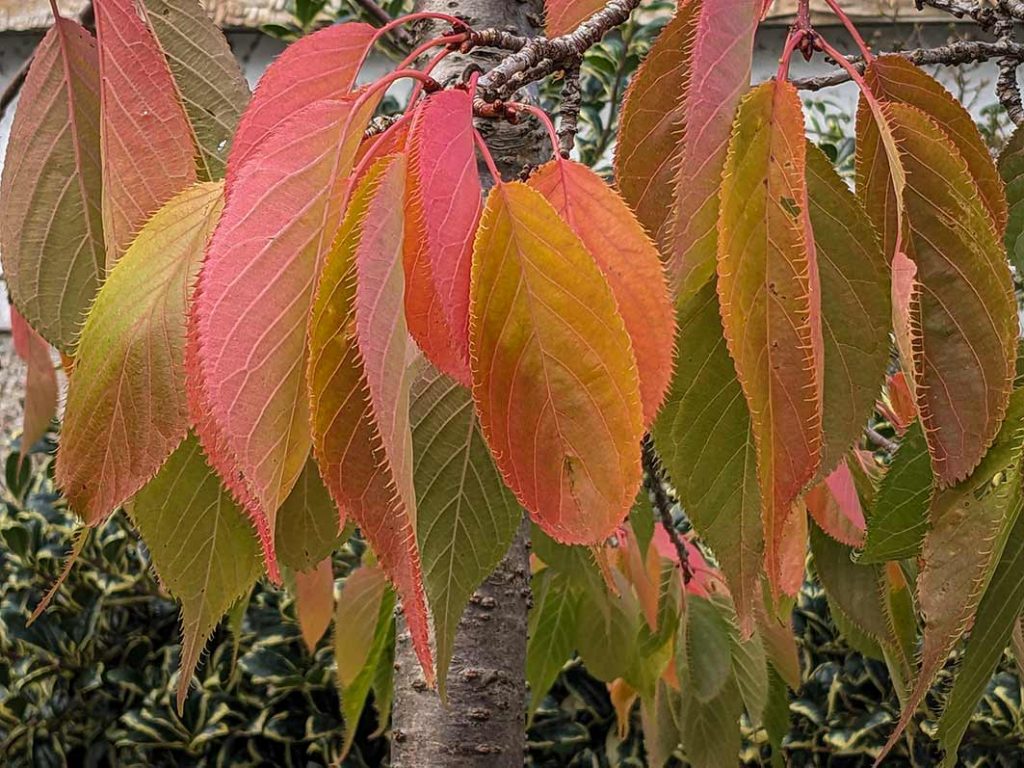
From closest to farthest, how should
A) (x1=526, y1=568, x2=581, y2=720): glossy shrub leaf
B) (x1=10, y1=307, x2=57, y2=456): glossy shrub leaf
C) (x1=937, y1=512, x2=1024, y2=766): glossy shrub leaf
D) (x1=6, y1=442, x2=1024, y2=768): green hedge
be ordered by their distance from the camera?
(x1=937, y1=512, x2=1024, y2=766): glossy shrub leaf
(x1=10, y1=307, x2=57, y2=456): glossy shrub leaf
(x1=526, y1=568, x2=581, y2=720): glossy shrub leaf
(x1=6, y1=442, x2=1024, y2=768): green hedge

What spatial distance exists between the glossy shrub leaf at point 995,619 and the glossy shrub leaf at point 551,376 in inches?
5.7

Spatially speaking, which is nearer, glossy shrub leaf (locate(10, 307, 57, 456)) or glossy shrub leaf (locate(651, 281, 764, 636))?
glossy shrub leaf (locate(651, 281, 764, 636))

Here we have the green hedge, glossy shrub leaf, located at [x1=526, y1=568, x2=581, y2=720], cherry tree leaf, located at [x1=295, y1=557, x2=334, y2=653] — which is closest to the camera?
cherry tree leaf, located at [x1=295, y1=557, x2=334, y2=653]

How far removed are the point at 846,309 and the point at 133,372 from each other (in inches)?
8.6

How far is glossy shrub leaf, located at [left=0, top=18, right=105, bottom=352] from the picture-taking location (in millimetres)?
437

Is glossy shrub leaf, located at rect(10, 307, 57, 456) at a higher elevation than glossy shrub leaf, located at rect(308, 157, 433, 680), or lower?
lower

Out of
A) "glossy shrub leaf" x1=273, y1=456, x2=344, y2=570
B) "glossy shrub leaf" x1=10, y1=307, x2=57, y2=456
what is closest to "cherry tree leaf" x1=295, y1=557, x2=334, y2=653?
"glossy shrub leaf" x1=10, y1=307, x2=57, y2=456

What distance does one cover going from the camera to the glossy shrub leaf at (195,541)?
0.41 meters

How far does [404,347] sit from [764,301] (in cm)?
10

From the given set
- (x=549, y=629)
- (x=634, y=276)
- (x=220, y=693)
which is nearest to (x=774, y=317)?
(x=634, y=276)

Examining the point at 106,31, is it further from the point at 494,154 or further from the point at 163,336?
the point at 494,154

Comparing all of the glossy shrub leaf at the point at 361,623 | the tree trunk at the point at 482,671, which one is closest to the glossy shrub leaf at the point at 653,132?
the tree trunk at the point at 482,671

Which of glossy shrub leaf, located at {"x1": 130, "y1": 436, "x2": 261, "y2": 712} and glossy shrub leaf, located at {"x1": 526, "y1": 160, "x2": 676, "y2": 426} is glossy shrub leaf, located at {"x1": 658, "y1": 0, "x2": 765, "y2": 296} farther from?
glossy shrub leaf, located at {"x1": 130, "y1": 436, "x2": 261, "y2": 712}

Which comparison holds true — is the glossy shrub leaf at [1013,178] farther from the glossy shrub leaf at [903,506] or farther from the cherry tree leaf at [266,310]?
the cherry tree leaf at [266,310]
